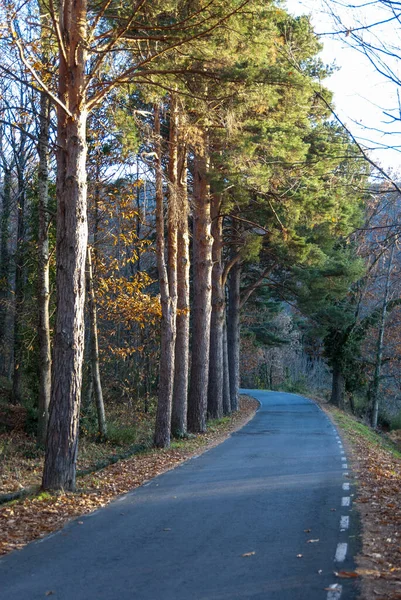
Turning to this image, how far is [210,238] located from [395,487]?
13.1 metres

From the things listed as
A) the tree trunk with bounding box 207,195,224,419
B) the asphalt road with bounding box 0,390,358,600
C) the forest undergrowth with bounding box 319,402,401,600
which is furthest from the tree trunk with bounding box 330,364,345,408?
the asphalt road with bounding box 0,390,358,600

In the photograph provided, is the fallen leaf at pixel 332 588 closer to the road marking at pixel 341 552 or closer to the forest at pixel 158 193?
the road marking at pixel 341 552

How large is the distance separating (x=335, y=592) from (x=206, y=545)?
227 centimetres

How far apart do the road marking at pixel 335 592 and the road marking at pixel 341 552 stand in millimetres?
968

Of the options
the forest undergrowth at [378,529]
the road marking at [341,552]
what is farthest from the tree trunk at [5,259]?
the road marking at [341,552]

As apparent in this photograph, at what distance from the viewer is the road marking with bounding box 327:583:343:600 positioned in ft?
19.6

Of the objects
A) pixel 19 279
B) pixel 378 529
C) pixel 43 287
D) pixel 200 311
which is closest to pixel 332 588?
pixel 378 529

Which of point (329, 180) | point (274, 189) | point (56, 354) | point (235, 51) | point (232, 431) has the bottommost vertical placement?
point (232, 431)

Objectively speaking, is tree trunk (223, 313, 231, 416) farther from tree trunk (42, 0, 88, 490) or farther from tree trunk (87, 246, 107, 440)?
tree trunk (42, 0, 88, 490)

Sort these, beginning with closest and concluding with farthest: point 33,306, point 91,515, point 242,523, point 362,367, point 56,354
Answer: point 242,523 < point 91,515 < point 56,354 < point 33,306 < point 362,367

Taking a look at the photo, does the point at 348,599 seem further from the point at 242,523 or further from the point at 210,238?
the point at 210,238

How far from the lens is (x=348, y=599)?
5.93m

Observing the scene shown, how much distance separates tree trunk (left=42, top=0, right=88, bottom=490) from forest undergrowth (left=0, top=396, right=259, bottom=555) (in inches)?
28.5

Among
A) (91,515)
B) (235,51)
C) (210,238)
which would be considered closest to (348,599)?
(91,515)
